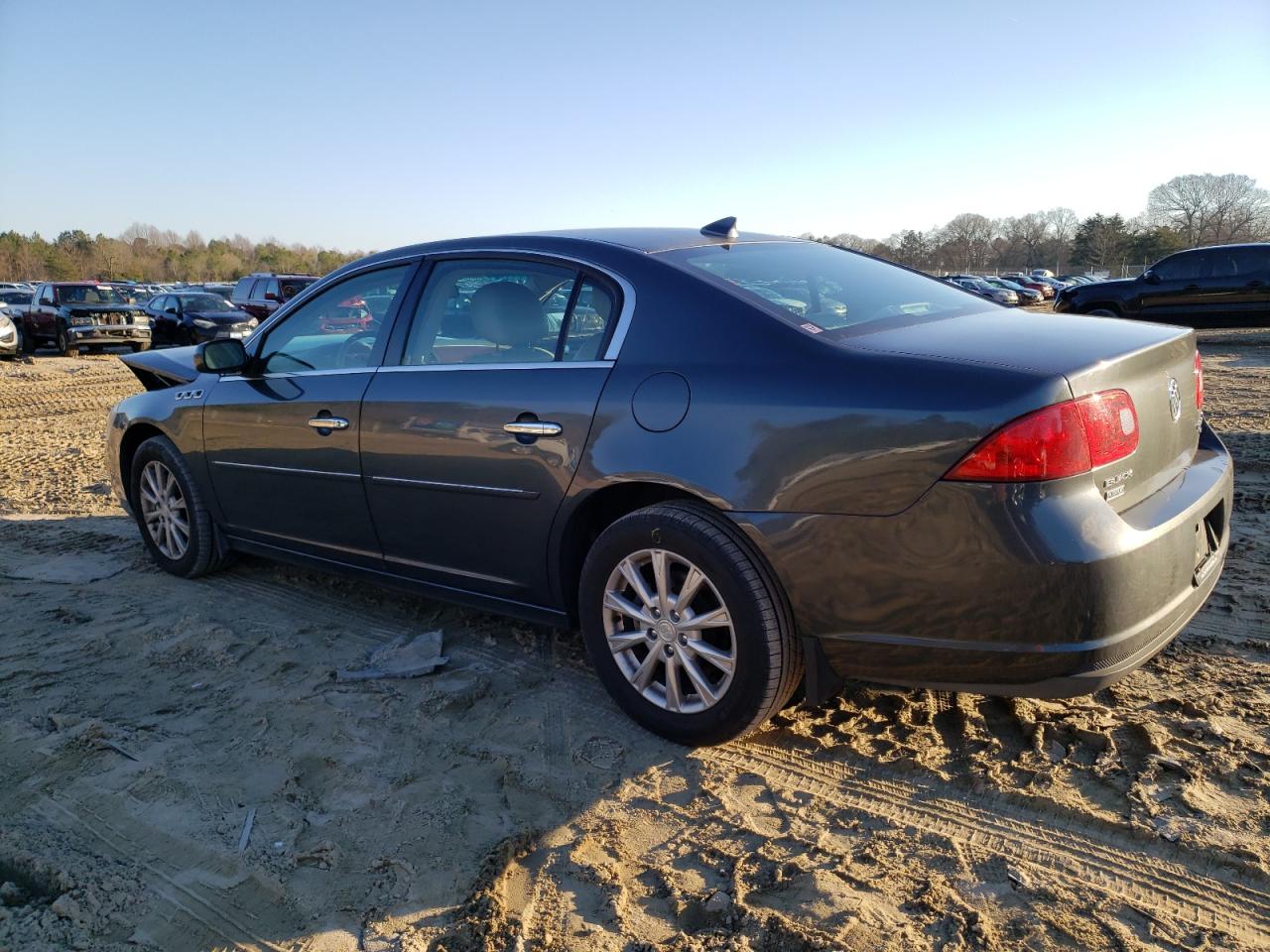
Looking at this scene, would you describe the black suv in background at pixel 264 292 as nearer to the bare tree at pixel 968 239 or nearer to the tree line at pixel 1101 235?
the tree line at pixel 1101 235

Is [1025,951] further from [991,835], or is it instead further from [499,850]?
[499,850]

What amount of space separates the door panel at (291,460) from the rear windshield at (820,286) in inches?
62.2

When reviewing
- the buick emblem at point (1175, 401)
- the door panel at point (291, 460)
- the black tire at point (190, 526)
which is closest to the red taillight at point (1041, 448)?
the buick emblem at point (1175, 401)

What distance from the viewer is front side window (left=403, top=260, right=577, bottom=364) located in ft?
10.8

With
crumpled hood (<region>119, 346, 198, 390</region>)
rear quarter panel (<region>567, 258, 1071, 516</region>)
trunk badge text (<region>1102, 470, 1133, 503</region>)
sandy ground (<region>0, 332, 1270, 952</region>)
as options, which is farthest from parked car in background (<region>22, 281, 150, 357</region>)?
trunk badge text (<region>1102, 470, 1133, 503</region>)

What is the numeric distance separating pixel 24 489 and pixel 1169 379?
776 cm

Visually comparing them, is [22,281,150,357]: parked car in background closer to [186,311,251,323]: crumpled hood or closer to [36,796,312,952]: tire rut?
[186,311,251,323]: crumpled hood

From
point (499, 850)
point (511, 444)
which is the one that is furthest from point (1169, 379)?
point (499, 850)

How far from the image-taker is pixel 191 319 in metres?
19.4

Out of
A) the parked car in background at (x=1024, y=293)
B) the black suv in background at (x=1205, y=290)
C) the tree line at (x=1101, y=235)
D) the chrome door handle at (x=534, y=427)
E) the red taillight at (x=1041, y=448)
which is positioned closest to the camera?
the red taillight at (x=1041, y=448)

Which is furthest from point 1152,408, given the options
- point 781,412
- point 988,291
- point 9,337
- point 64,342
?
point 988,291

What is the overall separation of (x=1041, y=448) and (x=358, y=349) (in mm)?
2798

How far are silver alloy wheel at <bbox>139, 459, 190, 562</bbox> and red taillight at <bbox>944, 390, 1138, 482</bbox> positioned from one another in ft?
13.2

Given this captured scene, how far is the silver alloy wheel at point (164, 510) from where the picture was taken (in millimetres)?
4777
